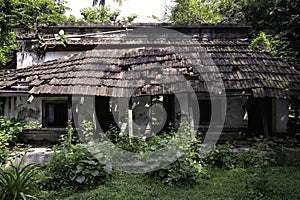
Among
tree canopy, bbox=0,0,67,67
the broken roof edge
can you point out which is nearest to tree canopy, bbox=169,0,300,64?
the broken roof edge

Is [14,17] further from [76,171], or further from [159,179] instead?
[159,179]

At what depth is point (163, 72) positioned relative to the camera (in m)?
9.53

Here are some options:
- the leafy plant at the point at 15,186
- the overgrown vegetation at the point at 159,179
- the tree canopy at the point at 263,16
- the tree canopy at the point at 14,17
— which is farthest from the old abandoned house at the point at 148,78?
the tree canopy at the point at 263,16

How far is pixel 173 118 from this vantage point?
11125mm

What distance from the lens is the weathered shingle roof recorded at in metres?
A: 9.13

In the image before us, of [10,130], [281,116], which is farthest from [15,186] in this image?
[281,116]

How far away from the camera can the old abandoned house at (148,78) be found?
9.23m

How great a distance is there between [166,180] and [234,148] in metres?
3.62

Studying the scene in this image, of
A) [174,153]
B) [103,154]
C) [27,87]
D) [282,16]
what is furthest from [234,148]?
[282,16]

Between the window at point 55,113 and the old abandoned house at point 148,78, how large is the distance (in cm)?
4

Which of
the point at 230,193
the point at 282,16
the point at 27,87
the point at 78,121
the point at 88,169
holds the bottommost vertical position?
the point at 230,193

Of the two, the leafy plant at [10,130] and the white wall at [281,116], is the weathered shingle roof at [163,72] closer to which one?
the leafy plant at [10,130]

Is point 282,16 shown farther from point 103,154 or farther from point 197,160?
point 103,154

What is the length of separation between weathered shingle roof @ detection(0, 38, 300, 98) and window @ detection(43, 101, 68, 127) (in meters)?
1.35
